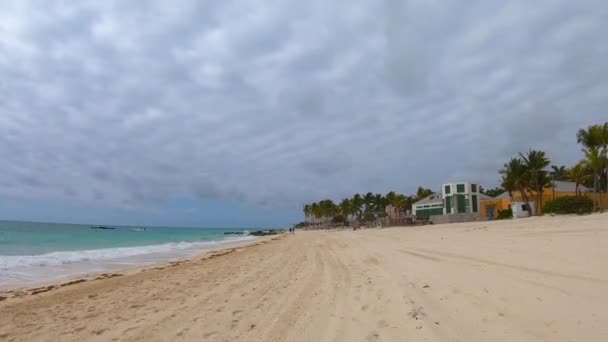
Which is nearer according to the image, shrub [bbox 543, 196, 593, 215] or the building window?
shrub [bbox 543, 196, 593, 215]

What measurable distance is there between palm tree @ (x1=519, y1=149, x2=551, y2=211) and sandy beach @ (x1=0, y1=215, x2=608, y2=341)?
37.2 metres

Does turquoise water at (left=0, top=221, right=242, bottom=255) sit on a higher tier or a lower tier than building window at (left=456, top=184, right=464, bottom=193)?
lower

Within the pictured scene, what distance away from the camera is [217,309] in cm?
722

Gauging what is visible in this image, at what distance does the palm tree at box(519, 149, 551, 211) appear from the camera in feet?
143

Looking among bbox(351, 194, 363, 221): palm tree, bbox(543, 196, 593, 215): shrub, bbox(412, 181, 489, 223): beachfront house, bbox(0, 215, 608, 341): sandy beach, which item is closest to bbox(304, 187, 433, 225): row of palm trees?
bbox(351, 194, 363, 221): palm tree

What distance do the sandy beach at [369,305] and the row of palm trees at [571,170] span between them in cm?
3203

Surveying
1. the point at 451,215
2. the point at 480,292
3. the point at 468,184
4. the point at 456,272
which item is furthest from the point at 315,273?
the point at 468,184

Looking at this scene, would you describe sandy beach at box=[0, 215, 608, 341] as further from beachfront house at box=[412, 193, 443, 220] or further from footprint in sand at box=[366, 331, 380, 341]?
beachfront house at box=[412, 193, 443, 220]

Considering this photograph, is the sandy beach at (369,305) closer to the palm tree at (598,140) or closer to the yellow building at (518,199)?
the palm tree at (598,140)

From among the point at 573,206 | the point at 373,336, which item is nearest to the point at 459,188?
the point at 573,206

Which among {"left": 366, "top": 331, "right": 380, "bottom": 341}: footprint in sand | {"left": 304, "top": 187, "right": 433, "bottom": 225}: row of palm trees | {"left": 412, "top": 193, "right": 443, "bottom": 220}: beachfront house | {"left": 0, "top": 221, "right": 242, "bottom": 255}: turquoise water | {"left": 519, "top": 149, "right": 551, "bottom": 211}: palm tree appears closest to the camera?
{"left": 366, "top": 331, "right": 380, "bottom": 341}: footprint in sand

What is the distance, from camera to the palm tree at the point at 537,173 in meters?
43.5

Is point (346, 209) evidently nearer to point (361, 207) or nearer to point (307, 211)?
point (361, 207)

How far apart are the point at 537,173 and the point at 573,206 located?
12.1 metres
